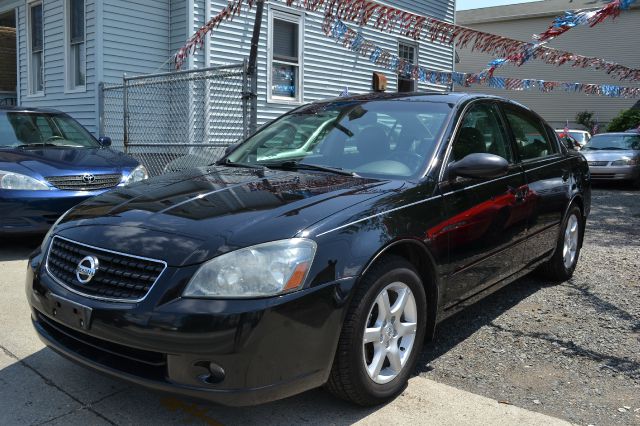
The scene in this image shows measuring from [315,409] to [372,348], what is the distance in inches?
16.9

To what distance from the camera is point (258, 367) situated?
2434mm

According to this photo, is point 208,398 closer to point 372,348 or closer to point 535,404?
point 372,348

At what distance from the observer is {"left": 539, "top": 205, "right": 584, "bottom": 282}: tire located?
5203 millimetres

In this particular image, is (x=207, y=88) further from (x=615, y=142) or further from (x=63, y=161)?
(x=615, y=142)

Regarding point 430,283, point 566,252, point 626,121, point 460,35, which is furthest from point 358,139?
point 626,121

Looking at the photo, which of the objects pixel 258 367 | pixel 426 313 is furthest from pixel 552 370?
pixel 258 367

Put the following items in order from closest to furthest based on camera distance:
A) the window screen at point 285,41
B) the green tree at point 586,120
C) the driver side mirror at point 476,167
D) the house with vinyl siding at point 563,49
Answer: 1. the driver side mirror at point 476,167
2. the window screen at point 285,41
3. the house with vinyl siding at point 563,49
4. the green tree at point 586,120

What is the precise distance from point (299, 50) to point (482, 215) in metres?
9.74

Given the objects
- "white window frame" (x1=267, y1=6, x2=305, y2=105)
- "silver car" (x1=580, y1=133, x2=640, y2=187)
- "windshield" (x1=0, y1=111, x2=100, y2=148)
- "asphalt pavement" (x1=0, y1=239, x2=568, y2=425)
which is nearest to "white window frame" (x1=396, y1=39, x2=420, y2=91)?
"white window frame" (x1=267, y1=6, x2=305, y2=105)

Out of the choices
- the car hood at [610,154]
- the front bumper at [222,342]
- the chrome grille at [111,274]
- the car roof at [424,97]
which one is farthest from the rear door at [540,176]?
the car hood at [610,154]

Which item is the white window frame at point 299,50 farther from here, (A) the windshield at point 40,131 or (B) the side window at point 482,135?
(B) the side window at point 482,135

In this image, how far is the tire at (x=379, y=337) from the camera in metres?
2.74

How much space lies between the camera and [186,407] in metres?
3.01

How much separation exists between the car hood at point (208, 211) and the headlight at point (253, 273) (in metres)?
0.05
